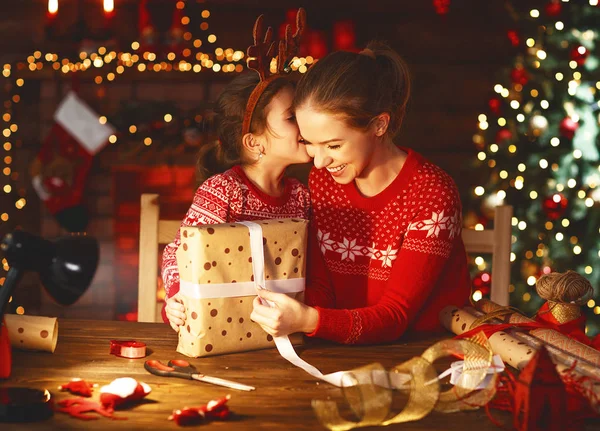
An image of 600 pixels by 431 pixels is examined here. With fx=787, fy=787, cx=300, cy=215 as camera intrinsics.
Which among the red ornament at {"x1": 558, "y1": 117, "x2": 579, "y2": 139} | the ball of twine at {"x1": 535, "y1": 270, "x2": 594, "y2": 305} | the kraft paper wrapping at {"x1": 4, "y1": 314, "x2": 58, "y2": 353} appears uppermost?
the red ornament at {"x1": 558, "y1": 117, "x2": 579, "y2": 139}

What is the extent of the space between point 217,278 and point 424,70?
303 centimetres

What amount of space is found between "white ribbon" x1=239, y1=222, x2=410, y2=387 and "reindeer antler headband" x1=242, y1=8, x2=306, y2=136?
410mm

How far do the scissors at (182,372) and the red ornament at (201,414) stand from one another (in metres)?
0.11

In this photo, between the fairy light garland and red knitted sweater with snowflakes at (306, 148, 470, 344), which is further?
the fairy light garland

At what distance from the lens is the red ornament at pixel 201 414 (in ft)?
3.52

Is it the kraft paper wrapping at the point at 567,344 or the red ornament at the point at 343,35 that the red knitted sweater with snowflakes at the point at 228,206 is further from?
the red ornament at the point at 343,35

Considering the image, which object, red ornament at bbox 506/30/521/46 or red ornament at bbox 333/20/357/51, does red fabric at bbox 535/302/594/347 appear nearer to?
red ornament at bbox 506/30/521/46

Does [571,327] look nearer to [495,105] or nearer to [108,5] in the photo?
[495,105]

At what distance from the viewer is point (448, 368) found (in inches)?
53.4

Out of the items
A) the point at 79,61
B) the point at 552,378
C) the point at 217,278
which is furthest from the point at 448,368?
the point at 79,61

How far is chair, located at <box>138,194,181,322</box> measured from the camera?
192cm

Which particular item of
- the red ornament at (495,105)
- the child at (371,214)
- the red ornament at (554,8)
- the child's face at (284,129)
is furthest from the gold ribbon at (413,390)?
the red ornament at (554,8)

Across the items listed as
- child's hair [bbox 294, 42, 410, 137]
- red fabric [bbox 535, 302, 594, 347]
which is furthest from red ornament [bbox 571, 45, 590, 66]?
red fabric [bbox 535, 302, 594, 347]

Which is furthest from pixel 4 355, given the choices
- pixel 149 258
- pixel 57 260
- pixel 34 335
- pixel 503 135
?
pixel 503 135
